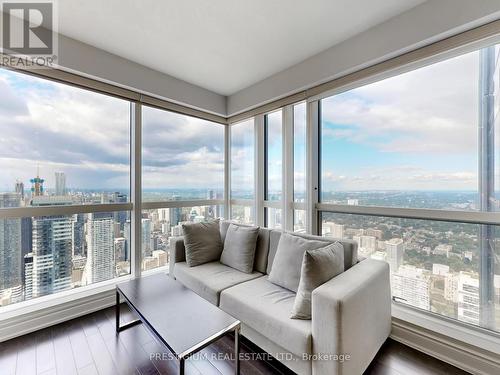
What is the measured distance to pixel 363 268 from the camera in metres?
1.67

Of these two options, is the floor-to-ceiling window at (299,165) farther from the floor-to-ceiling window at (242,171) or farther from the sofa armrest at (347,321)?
the sofa armrest at (347,321)

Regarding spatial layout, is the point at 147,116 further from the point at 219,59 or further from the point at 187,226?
the point at 187,226

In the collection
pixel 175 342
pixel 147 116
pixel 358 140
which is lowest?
pixel 175 342

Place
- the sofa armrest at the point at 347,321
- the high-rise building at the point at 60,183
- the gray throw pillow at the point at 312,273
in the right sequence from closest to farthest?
1. the sofa armrest at the point at 347,321
2. the gray throw pillow at the point at 312,273
3. the high-rise building at the point at 60,183

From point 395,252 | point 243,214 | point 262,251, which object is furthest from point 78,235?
point 395,252

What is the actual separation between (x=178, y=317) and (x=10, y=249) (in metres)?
1.72

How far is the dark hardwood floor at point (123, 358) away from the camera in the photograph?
155cm

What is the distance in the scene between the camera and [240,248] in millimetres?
2340

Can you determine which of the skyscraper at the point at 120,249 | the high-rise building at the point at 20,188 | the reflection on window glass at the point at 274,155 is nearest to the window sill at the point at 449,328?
the reflection on window glass at the point at 274,155

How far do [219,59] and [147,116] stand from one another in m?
1.12

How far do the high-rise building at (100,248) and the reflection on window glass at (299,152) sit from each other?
2.16 metres

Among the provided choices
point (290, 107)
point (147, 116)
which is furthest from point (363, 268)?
point (147, 116)

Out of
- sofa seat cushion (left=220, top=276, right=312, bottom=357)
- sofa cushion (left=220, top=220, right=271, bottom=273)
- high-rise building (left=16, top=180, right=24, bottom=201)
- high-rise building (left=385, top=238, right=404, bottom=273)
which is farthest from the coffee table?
high-rise building (left=385, top=238, right=404, bottom=273)

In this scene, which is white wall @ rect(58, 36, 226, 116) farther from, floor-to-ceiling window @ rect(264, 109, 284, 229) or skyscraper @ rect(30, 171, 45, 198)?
skyscraper @ rect(30, 171, 45, 198)
